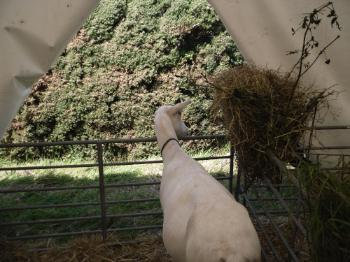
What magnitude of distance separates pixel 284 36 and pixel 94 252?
2.13 m

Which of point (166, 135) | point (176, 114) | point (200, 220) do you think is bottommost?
point (200, 220)

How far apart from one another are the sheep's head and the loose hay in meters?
1.05

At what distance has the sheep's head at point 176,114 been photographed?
8.47ft

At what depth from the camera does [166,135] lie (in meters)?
2.50

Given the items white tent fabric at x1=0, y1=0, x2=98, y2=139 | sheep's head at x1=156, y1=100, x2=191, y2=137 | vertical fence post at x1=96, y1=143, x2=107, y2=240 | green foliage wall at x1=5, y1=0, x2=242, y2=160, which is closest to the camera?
white tent fabric at x1=0, y1=0, x2=98, y2=139

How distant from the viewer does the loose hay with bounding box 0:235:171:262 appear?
303cm

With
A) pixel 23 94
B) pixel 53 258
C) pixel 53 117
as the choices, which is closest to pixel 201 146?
pixel 53 117

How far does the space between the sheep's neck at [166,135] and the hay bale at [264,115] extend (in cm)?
35

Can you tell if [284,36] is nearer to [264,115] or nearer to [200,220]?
[264,115]

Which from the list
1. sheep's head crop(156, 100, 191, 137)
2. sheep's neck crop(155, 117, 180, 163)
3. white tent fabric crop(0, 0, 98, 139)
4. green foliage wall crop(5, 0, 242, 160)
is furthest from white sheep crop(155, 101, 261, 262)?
green foliage wall crop(5, 0, 242, 160)

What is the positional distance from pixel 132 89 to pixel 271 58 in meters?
4.57

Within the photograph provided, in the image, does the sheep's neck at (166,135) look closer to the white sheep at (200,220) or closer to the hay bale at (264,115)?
the white sheep at (200,220)

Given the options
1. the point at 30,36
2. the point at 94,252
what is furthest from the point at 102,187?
the point at 30,36

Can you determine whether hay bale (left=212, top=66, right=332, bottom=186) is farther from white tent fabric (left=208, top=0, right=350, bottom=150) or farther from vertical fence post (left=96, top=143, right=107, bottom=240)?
vertical fence post (left=96, top=143, right=107, bottom=240)
